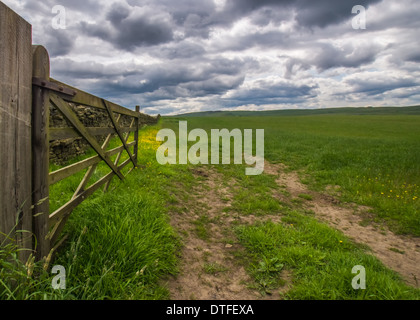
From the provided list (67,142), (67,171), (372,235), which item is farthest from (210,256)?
(67,142)

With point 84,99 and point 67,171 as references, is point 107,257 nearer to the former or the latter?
point 67,171

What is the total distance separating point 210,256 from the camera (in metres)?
4.07

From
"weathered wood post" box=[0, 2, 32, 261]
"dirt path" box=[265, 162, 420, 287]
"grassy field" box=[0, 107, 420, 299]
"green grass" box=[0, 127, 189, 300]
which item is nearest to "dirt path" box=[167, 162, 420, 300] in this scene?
"dirt path" box=[265, 162, 420, 287]

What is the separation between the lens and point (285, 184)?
900 centimetres

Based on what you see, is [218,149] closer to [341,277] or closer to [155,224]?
[155,224]

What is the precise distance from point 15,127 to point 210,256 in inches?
130

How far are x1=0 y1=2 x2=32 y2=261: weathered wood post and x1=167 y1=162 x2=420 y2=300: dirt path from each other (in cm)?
199

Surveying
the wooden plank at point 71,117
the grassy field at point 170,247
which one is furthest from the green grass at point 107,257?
the wooden plank at point 71,117

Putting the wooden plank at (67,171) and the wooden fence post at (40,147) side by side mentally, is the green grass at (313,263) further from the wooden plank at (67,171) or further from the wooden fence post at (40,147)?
the wooden plank at (67,171)

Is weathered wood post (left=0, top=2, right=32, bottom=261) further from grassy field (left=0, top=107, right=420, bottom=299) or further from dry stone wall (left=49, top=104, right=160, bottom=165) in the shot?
dry stone wall (left=49, top=104, right=160, bottom=165)

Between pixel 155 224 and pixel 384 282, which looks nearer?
pixel 384 282

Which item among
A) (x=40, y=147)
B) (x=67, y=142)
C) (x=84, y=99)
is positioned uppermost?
(x=84, y=99)
